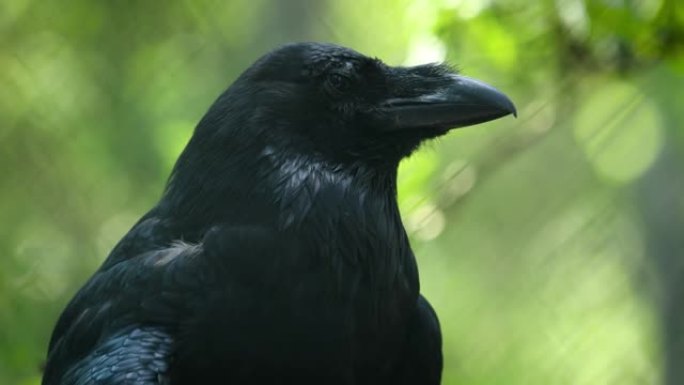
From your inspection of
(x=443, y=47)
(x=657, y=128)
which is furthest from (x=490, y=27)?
(x=657, y=128)

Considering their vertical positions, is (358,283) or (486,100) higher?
(486,100)

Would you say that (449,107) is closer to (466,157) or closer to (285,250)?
(285,250)

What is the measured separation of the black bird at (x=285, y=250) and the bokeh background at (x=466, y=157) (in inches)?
36.4

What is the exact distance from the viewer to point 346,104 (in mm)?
2793

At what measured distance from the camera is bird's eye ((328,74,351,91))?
9.20ft

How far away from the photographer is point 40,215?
452 centimetres

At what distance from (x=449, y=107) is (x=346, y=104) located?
22 centimetres

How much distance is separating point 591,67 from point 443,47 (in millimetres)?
573

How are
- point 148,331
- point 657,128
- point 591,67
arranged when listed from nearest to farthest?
1. point 148,331
2. point 591,67
3. point 657,128

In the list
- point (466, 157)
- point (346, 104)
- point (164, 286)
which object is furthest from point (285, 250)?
point (466, 157)

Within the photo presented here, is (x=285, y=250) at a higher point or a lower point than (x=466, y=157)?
higher

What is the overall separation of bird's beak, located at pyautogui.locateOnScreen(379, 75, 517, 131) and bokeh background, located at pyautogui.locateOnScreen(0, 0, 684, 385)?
901 millimetres

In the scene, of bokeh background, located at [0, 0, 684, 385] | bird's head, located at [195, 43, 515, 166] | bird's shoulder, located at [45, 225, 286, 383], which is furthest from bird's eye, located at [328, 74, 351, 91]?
bokeh background, located at [0, 0, 684, 385]

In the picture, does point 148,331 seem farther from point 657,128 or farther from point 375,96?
point 657,128
